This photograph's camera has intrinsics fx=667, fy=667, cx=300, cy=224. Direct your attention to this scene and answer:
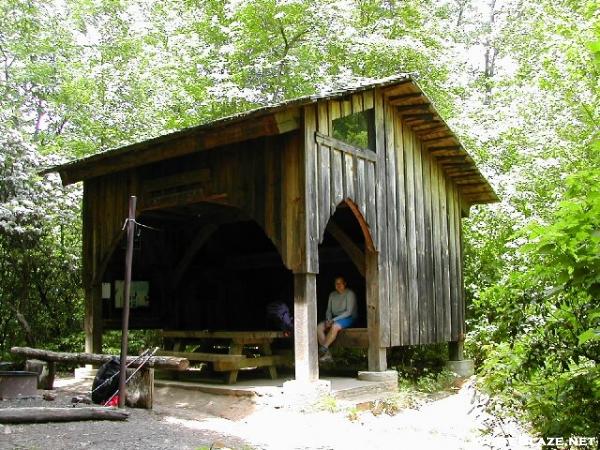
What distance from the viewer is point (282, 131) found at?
888 cm

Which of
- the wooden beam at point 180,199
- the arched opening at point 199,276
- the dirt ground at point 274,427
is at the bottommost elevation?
the dirt ground at point 274,427

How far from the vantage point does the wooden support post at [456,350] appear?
43.9 ft

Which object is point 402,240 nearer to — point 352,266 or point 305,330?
point 352,266

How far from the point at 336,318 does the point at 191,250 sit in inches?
158

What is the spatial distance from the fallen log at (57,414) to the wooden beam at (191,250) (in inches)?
233

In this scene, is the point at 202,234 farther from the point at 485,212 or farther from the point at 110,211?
the point at 485,212

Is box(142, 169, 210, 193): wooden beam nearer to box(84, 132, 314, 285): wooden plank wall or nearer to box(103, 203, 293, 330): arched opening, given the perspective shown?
box(84, 132, 314, 285): wooden plank wall

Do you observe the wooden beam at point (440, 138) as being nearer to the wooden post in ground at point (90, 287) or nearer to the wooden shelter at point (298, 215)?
the wooden shelter at point (298, 215)

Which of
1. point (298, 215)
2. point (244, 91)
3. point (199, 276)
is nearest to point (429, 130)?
point (298, 215)

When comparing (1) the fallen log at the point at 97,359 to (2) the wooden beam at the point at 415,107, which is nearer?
(1) the fallen log at the point at 97,359

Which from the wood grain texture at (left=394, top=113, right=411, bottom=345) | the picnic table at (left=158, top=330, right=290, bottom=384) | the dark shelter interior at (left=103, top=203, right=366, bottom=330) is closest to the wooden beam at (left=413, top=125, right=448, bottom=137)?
the wood grain texture at (left=394, top=113, right=411, bottom=345)

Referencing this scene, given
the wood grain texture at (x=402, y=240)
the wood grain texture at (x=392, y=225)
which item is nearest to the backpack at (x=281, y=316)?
the wood grain texture at (x=392, y=225)

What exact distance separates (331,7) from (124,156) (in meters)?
12.0

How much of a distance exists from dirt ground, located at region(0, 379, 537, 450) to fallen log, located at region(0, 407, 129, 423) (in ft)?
0.34
